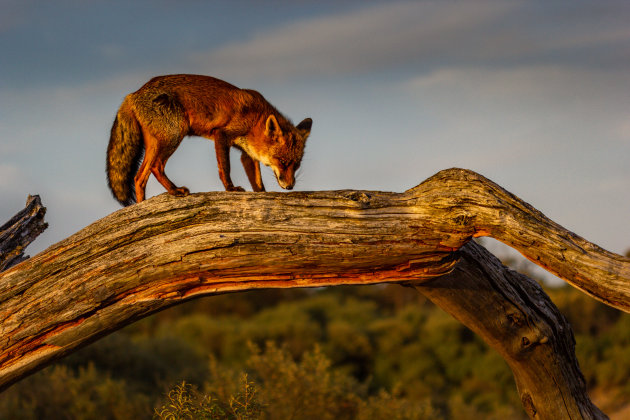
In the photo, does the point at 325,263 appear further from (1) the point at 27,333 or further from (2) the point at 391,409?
(2) the point at 391,409

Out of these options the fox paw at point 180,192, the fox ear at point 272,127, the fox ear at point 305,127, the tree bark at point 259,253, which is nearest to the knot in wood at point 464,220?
the tree bark at point 259,253

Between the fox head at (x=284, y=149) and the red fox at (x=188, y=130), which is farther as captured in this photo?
the fox head at (x=284, y=149)

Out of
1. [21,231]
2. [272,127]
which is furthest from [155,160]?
[21,231]

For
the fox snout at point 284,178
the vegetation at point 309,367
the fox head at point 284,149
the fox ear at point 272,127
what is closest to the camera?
the fox ear at point 272,127

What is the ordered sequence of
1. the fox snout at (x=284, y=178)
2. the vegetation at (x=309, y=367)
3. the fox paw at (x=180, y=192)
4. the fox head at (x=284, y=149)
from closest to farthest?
the fox paw at (x=180, y=192), the fox head at (x=284, y=149), the fox snout at (x=284, y=178), the vegetation at (x=309, y=367)

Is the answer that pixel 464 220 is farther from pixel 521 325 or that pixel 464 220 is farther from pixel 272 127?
pixel 272 127

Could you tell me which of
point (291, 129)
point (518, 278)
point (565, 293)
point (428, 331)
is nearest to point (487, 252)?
point (518, 278)

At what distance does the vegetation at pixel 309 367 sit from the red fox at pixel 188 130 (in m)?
1.79

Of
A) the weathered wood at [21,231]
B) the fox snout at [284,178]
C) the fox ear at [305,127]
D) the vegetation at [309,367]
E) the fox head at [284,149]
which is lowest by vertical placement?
the vegetation at [309,367]

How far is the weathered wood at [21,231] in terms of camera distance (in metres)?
5.89

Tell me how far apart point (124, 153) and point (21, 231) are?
1189 millimetres

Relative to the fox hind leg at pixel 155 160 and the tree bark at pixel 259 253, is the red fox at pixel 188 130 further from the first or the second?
the tree bark at pixel 259 253

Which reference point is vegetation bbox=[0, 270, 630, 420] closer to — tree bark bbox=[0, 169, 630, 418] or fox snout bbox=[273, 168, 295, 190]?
tree bark bbox=[0, 169, 630, 418]

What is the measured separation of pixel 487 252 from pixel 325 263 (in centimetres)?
152
